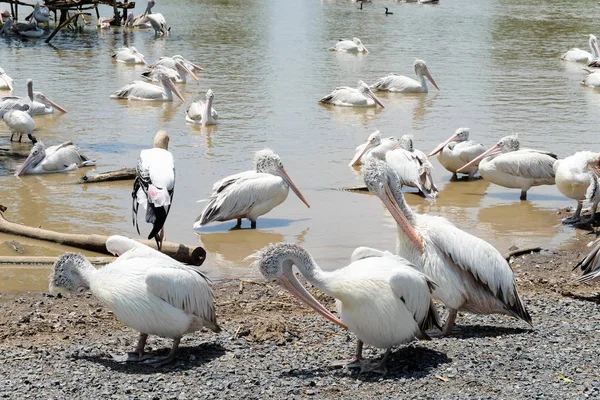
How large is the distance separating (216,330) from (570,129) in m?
9.26

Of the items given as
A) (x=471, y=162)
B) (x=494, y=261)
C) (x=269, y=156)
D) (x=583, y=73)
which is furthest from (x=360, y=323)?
(x=583, y=73)

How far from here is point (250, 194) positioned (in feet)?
26.9

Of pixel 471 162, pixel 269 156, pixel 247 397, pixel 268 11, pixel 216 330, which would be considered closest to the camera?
pixel 247 397

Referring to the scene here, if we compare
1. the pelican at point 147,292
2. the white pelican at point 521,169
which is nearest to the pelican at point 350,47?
the white pelican at point 521,169

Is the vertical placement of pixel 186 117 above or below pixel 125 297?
below

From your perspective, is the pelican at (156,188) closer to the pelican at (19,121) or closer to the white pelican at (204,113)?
the pelican at (19,121)

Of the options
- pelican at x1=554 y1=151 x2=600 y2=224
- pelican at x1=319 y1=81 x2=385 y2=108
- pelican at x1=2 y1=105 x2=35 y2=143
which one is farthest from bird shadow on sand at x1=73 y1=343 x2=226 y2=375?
pelican at x1=319 y1=81 x2=385 y2=108

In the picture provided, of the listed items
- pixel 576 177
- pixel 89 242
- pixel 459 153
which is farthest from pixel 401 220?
pixel 459 153

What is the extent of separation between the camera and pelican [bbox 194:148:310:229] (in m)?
8.05

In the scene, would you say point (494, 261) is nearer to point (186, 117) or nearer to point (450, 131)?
point (450, 131)

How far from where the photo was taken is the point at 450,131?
13133mm

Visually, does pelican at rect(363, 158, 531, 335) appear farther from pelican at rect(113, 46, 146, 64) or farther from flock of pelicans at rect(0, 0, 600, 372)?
pelican at rect(113, 46, 146, 64)

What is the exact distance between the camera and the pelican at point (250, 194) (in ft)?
26.4

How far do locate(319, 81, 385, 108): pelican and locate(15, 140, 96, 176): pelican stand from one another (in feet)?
18.6
